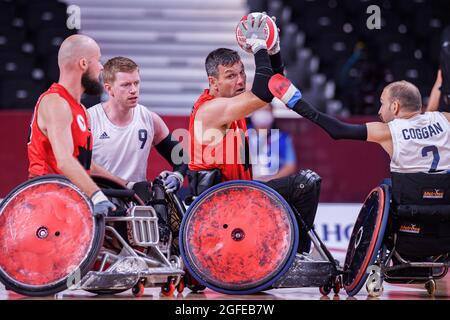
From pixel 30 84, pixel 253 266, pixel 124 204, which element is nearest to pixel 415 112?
pixel 253 266

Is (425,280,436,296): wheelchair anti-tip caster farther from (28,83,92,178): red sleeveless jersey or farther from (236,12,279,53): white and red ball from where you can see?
(28,83,92,178): red sleeveless jersey

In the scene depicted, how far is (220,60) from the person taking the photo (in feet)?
19.6

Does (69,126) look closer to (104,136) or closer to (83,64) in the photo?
(83,64)

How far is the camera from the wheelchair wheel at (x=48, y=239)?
5156mm

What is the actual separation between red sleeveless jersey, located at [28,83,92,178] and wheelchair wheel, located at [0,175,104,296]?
0.27m

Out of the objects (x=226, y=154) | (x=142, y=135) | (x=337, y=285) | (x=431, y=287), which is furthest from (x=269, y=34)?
(x=431, y=287)

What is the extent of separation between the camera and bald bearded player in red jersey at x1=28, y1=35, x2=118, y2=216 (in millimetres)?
5297

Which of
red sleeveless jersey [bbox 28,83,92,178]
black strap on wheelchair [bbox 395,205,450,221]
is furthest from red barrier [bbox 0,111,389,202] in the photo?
red sleeveless jersey [bbox 28,83,92,178]


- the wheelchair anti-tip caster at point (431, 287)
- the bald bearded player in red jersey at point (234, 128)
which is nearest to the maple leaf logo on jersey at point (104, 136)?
the bald bearded player in red jersey at point (234, 128)

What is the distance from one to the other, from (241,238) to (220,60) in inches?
44.1
